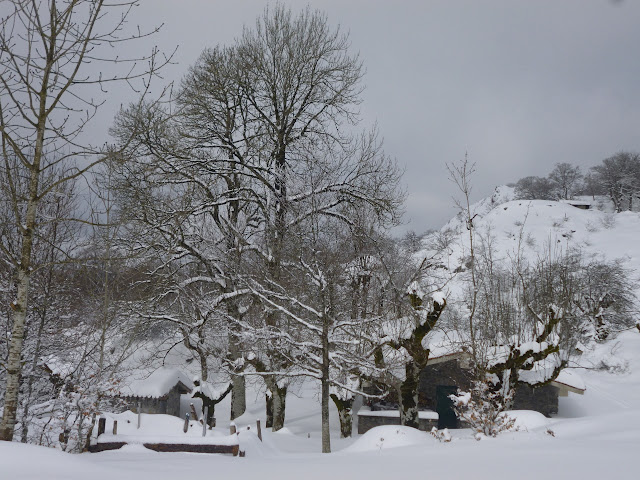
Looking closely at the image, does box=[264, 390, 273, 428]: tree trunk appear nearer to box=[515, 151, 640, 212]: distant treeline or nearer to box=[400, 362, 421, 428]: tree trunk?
box=[400, 362, 421, 428]: tree trunk

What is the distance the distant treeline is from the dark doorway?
6060 cm

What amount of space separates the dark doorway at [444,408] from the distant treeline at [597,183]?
60604mm

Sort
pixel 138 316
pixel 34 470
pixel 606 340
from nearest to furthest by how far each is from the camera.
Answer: pixel 34 470 < pixel 138 316 < pixel 606 340

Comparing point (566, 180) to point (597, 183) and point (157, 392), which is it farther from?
point (157, 392)

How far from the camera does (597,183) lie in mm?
77625

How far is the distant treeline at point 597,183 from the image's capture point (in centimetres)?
6975

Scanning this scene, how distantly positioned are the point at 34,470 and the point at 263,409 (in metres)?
23.3

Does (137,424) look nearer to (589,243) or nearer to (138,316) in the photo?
(138,316)

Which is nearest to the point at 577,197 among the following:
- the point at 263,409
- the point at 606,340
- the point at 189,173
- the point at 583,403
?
the point at 606,340

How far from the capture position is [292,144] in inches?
711

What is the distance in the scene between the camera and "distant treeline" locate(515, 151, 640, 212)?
69.8 m

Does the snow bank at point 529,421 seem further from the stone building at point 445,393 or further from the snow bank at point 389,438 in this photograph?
the stone building at point 445,393

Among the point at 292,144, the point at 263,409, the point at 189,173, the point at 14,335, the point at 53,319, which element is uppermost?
the point at 292,144

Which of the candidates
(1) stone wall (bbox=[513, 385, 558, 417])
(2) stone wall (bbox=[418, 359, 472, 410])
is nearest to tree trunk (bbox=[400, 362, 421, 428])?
(2) stone wall (bbox=[418, 359, 472, 410])
